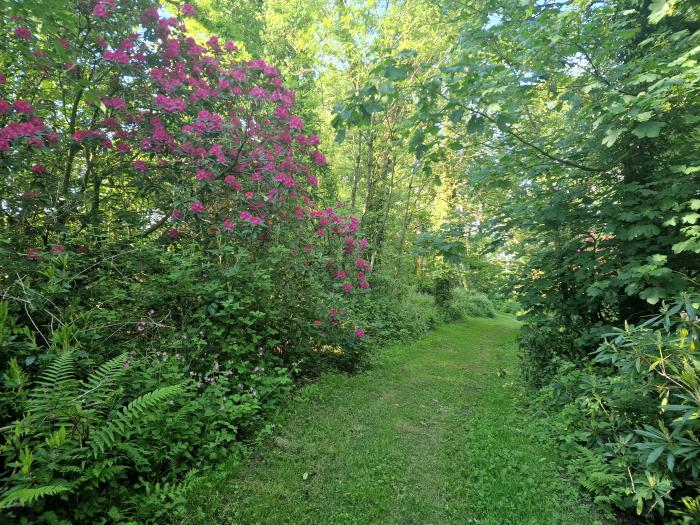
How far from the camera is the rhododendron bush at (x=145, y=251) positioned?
6.64 feet

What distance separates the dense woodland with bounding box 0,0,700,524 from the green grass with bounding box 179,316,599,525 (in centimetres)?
23

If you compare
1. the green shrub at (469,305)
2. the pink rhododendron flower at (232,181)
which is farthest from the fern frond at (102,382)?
the green shrub at (469,305)

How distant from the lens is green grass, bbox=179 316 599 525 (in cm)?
233

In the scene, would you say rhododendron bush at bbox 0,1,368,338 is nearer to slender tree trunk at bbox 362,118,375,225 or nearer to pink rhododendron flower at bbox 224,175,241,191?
pink rhododendron flower at bbox 224,175,241,191

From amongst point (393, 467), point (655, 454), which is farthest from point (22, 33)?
point (655, 454)

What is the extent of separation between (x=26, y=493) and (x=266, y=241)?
3.29 meters

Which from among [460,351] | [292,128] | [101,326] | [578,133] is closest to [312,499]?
[101,326]

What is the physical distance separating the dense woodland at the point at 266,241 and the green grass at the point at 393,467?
235 millimetres

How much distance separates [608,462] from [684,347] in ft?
3.76

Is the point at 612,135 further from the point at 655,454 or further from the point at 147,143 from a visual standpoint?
the point at 147,143

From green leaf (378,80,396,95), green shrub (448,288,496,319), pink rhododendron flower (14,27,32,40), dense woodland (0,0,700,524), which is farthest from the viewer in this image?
green shrub (448,288,496,319)

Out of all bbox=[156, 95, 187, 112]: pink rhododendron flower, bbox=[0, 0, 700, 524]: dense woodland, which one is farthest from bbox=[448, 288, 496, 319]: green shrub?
bbox=[156, 95, 187, 112]: pink rhododendron flower

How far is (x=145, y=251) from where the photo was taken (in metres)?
3.33

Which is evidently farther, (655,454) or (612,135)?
(612,135)
